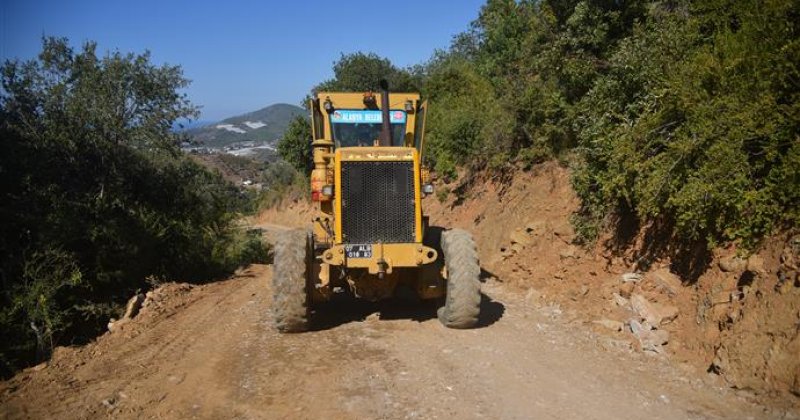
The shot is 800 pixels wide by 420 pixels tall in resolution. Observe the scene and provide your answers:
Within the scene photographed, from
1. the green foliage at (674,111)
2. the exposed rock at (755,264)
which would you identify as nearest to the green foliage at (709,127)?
the green foliage at (674,111)

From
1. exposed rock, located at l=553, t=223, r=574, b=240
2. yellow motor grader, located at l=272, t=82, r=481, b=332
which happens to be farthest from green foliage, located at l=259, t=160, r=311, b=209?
yellow motor grader, located at l=272, t=82, r=481, b=332

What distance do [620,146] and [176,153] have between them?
9.29 metres

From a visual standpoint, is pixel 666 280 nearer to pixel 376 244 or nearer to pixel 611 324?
pixel 611 324

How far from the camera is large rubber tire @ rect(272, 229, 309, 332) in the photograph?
709 cm

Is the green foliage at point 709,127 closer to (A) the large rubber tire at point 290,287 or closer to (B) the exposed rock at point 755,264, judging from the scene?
(B) the exposed rock at point 755,264

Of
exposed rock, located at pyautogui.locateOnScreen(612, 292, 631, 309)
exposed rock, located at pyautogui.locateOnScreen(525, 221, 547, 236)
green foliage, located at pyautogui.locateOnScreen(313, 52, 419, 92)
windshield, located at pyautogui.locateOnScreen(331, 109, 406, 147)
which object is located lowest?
exposed rock, located at pyautogui.locateOnScreen(612, 292, 631, 309)

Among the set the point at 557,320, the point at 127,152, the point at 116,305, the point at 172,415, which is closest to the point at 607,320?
the point at 557,320

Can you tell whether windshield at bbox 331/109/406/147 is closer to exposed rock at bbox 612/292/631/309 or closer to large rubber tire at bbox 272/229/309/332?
large rubber tire at bbox 272/229/309/332

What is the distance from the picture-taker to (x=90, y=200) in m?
10.5

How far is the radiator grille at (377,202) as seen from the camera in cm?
719

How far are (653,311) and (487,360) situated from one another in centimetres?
221

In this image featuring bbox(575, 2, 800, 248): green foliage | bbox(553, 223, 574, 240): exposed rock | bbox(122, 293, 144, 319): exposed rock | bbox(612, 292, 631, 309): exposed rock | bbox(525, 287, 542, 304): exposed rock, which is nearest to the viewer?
bbox(575, 2, 800, 248): green foliage

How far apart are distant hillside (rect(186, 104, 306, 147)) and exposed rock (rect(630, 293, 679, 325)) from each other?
63533mm

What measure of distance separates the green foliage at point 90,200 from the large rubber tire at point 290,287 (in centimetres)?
369
